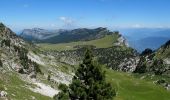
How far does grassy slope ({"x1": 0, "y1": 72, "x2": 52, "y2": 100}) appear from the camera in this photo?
199 ft

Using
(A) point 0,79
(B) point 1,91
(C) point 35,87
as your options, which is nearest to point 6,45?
(C) point 35,87

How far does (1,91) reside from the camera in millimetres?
56125

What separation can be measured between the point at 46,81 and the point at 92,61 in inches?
2138

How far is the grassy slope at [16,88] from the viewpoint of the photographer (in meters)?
60.8

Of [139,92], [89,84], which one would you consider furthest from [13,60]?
[139,92]

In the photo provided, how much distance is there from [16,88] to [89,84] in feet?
101

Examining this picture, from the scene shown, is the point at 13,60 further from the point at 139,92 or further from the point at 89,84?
the point at 139,92

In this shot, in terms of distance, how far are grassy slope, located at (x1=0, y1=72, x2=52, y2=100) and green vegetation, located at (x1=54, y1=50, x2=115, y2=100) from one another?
20721 millimetres

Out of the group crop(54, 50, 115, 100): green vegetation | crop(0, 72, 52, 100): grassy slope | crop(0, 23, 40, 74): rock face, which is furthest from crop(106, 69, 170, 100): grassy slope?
crop(54, 50, 115, 100): green vegetation

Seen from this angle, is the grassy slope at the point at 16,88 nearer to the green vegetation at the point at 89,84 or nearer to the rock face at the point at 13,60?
the rock face at the point at 13,60

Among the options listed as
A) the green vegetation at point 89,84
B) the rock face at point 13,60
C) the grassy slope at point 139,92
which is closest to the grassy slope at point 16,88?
the rock face at point 13,60

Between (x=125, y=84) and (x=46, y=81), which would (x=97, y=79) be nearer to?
(x=46, y=81)

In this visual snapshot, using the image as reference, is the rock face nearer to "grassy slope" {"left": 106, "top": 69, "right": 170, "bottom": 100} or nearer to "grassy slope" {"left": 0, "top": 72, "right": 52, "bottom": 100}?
"grassy slope" {"left": 0, "top": 72, "right": 52, "bottom": 100}

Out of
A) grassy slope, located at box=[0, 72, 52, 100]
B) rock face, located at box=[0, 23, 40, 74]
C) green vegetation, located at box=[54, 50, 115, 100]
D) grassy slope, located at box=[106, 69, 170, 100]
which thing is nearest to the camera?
green vegetation, located at box=[54, 50, 115, 100]
